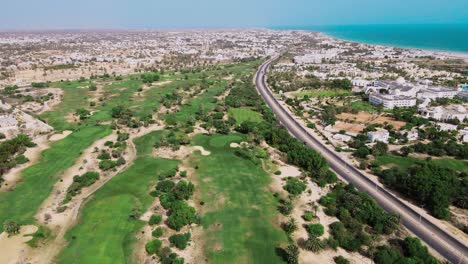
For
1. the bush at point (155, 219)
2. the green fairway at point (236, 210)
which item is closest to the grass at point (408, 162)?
the green fairway at point (236, 210)

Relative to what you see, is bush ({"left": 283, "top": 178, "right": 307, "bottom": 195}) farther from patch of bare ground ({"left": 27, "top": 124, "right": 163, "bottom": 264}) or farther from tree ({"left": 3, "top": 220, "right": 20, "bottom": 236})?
tree ({"left": 3, "top": 220, "right": 20, "bottom": 236})

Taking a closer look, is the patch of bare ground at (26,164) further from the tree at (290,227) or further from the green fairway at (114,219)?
the tree at (290,227)

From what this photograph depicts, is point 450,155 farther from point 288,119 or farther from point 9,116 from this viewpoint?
point 9,116

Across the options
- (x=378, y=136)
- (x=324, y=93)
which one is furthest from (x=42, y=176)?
(x=324, y=93)

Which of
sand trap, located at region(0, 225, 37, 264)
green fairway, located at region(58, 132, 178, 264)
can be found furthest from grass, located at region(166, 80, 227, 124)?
sand trap, located at region(0, 225, 37, 264)

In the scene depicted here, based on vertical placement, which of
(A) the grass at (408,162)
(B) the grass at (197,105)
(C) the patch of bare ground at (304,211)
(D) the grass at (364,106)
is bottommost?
(C) the patch of bare ground at (304,211)

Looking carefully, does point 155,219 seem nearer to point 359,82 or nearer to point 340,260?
point 340,260

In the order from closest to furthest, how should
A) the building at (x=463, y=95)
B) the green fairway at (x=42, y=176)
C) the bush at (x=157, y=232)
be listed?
the bush at (x=157, y=232)
the green fairway at (x=42, y=176)
the building at (x=463, y=95)

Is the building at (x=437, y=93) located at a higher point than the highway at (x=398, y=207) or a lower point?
higher
